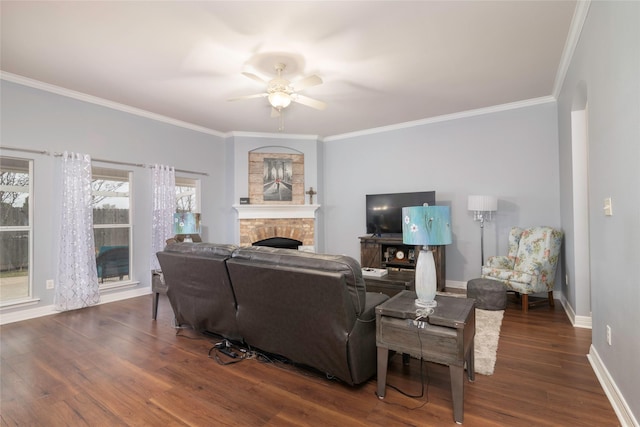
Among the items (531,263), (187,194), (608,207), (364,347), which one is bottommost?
(364,347)

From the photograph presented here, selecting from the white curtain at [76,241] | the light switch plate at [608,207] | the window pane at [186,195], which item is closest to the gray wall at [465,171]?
the light switch plate at [608,207]

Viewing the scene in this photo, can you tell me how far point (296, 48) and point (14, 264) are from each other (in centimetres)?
430

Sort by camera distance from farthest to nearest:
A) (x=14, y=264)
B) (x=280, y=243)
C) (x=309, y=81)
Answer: (x=280, y=243) → (x=14, y=264) → (x=309, y=81)

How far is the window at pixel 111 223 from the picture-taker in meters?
4.66

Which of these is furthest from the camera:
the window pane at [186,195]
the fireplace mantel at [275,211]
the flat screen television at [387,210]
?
the fireplace mantel at [275,211]

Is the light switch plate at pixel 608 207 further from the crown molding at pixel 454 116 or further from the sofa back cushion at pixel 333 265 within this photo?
the crown molding at pixel 454 116

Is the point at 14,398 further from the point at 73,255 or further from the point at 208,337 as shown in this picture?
the point at 73,255

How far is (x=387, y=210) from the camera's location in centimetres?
569

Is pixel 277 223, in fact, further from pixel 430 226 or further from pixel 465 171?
pixel 430 226

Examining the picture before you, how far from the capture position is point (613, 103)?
194cm

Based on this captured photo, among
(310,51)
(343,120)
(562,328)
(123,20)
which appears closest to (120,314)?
(123,20)

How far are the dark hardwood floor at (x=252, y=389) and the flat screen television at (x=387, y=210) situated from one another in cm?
272

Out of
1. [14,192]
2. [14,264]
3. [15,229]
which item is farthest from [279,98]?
[14,264]

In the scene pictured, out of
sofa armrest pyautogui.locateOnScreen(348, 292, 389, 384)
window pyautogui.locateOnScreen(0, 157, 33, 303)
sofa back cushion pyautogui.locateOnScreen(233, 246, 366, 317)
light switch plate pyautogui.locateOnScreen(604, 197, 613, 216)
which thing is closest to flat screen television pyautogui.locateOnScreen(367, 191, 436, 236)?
light switch plate pyautogui.locateOnScreen(604, 197, 613, 216)
